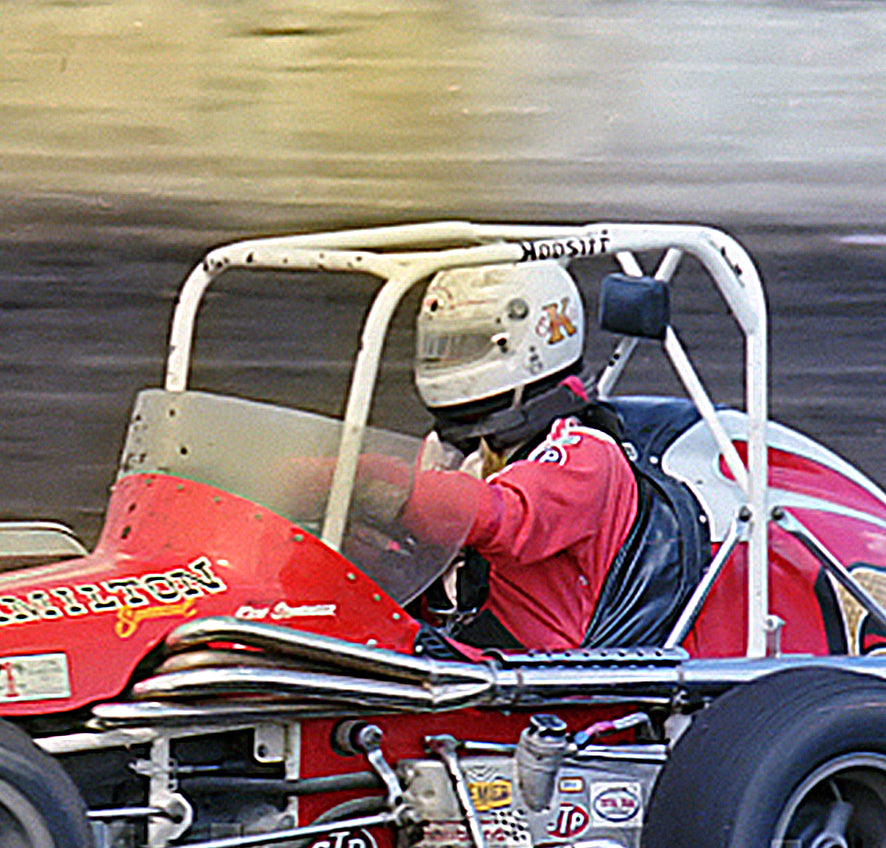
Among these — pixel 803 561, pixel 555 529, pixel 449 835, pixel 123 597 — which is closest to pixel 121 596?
pixel 123 597

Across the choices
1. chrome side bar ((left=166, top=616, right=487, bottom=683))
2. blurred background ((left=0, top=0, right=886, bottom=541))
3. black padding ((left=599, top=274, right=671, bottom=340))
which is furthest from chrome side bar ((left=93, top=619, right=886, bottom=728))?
blurred background ((left=0, top=0, right=886, bottom=541))

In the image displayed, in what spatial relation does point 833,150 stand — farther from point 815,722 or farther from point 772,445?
point 815,722

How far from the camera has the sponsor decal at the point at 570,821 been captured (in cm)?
411

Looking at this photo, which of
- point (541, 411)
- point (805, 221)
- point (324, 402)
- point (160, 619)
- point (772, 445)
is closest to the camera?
point (160, 619)

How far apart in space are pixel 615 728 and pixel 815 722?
0.45m

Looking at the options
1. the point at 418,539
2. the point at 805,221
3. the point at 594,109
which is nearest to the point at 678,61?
the point at 594,109

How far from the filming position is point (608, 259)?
974 cm

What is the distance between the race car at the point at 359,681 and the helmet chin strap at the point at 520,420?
9.4 inches

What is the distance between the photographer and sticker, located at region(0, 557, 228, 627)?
384 cm

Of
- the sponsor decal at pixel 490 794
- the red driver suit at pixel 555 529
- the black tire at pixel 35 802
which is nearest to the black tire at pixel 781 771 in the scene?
the sponsor decal at pixel 490 794

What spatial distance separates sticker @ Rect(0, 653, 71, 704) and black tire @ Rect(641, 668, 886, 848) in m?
1.15

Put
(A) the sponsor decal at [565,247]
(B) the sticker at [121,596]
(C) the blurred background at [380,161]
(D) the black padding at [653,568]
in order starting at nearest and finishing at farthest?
(B) the sticker at [121,596], (A) the sponsor decal at [565,247], (D) the black padding at [653,568], (C) the blurred background at [380,161]

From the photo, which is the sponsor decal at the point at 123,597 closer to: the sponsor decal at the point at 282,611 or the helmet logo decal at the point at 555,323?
the sponsor decal at the point at 282,611

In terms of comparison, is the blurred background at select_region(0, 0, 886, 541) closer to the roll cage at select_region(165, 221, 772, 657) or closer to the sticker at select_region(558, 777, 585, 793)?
the roll cage at select_region(165, 221, 772, 657)
